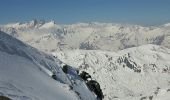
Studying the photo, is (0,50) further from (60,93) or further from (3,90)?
(3,90)

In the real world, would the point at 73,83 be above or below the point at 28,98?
below

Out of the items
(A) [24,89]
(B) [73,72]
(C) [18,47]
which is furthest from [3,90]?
(B) [73,72]

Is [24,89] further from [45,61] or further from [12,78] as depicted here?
[45,61]

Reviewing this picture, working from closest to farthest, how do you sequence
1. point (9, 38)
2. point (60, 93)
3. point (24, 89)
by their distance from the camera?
point (24, 89), point (60, 93), point (9, 38)

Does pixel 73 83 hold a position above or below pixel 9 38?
below

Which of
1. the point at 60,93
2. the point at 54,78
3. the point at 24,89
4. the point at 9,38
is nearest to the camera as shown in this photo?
the point at 24,89

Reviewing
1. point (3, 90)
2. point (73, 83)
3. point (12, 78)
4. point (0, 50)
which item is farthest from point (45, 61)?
point (3, 90)

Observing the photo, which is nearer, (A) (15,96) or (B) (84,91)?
(A) (15,96)

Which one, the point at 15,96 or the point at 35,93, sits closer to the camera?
the point at 15,96

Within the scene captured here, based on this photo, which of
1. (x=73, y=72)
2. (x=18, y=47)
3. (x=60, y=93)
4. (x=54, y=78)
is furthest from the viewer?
(x=73, y=72)
